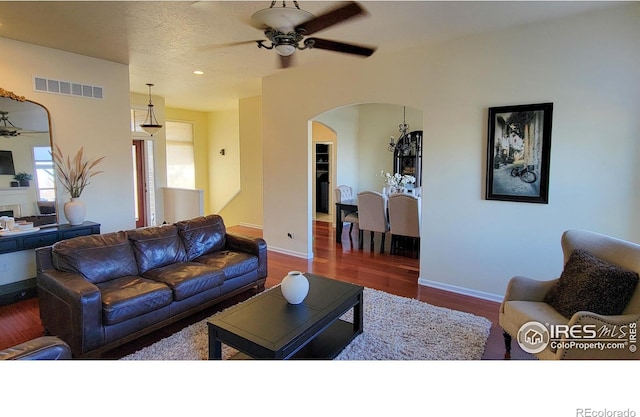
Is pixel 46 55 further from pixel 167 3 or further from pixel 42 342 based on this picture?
pixel 42 342

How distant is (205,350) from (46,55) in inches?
161

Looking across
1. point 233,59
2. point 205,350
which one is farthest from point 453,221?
point 233,59

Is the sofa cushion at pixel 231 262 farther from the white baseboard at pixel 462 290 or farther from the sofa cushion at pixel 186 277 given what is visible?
the white baseboard at pixel 462 290

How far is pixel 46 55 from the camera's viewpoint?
426cm

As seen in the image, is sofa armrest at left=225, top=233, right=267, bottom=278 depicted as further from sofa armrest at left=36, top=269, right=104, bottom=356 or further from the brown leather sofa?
sofa armrest at left=36, top=269, right=104, bottom=356

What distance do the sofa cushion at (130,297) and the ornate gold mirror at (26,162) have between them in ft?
6.79

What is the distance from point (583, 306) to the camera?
2.34 m

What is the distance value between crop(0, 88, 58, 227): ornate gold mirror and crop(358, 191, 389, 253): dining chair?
443cm

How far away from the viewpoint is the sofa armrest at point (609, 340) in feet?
6.83

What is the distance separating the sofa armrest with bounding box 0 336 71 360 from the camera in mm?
1656

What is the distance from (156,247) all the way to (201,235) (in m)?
0.56

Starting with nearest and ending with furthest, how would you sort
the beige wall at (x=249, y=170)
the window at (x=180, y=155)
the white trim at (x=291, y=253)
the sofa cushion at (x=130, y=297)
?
1. the sofa cushion at (x=130, y=297)
2. the white trim at (x=291, y=253)
3. the beige wall at (x=249, y=170)
4. the window at (x=180, y=155)

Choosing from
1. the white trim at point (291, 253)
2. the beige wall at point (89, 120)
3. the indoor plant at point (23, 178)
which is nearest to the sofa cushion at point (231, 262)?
the white trim at point (291, 253)

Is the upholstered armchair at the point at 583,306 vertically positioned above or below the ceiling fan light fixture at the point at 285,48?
below
